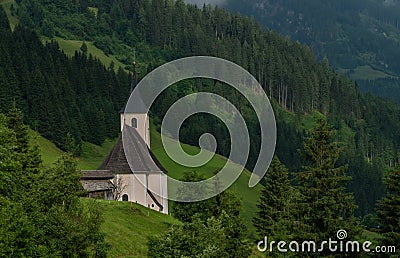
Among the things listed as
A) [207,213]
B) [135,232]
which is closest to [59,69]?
[207,213]

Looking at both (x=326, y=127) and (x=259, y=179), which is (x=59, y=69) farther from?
(x=326, y=127)

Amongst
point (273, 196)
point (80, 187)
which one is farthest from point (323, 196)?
point (273, 196)

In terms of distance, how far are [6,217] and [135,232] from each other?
84.8 feet

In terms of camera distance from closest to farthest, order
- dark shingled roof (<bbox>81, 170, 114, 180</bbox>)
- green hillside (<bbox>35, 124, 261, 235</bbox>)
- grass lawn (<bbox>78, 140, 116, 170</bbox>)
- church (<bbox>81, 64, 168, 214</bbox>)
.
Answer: dark shingled roof (<bbox>81, 170, 114, 180</bbox>) → church (<bbox>81, 64, 168, 214</bbox>) → green hillside (<bbox>35, 124, 261, 235</bbox>) → grass lawn (<bbox>78, 140, 116, 170</bbox>)

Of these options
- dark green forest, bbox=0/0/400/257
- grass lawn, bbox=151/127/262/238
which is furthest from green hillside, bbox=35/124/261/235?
dark green forest, bbox=0/0/400/257

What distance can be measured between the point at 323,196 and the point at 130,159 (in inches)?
1634

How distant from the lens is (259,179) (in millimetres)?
133625

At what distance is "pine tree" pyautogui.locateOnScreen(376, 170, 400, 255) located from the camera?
1476 inches

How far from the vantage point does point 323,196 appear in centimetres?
3791

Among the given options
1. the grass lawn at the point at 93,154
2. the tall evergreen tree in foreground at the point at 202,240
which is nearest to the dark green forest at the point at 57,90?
the grass lawn at the point at 93,154

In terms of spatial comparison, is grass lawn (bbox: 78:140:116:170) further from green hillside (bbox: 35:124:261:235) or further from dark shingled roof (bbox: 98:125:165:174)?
dark shingled roof (bbox: 98:125:165:174)

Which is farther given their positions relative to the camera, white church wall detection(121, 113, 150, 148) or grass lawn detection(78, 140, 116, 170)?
grass lawn detection(78, 140, 116, 170)

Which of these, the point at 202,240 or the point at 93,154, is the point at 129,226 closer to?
the point at 202,240

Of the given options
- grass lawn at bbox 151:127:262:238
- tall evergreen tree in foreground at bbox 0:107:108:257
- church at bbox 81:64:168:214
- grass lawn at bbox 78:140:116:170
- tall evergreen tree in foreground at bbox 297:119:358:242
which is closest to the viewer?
tall evergreen tree in foreground at bbox 0:107:108:257
